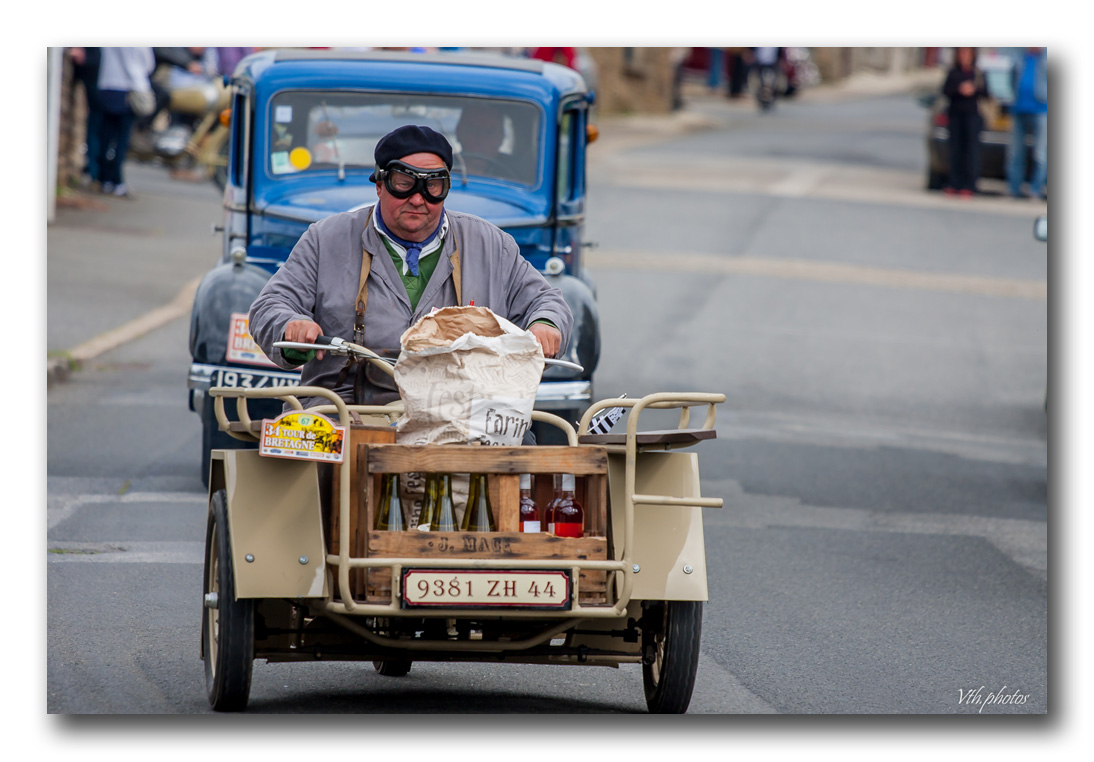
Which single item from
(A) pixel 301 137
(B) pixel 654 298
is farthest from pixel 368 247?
(B) pixel 654 298

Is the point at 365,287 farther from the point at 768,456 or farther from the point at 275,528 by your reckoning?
the point at 768,456

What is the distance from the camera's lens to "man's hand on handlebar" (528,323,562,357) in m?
5.32

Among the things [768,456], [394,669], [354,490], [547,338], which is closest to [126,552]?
[394,669]

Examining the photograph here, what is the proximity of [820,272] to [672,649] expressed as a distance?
1419cm

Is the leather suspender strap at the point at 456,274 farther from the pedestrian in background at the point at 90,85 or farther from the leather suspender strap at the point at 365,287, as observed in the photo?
the pedestrian in background at the point at 90,85

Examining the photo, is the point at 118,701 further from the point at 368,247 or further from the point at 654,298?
the point at 654,298

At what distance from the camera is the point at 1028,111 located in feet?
73.4

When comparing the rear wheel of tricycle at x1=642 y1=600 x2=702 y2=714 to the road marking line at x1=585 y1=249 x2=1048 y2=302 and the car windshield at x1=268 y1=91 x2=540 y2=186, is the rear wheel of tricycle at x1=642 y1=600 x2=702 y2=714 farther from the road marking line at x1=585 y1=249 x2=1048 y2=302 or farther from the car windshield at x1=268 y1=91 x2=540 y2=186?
the road marking line at x1=585 y1=249 x2=1048 y2=302

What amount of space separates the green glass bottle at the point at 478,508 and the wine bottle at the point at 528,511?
0.40ft

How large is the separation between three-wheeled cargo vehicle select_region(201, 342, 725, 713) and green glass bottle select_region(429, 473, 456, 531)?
95mm

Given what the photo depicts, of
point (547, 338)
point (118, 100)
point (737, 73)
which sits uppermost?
point (737, 73)

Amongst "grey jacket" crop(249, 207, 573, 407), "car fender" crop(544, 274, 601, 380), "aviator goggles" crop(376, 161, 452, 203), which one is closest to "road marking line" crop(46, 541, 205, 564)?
"car fender" crop(544, 274, 601, 380)

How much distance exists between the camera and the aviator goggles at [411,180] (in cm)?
544

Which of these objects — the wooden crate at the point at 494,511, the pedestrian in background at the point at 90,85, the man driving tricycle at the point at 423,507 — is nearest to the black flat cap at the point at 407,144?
the man driving tricycle at the point at 423,507
